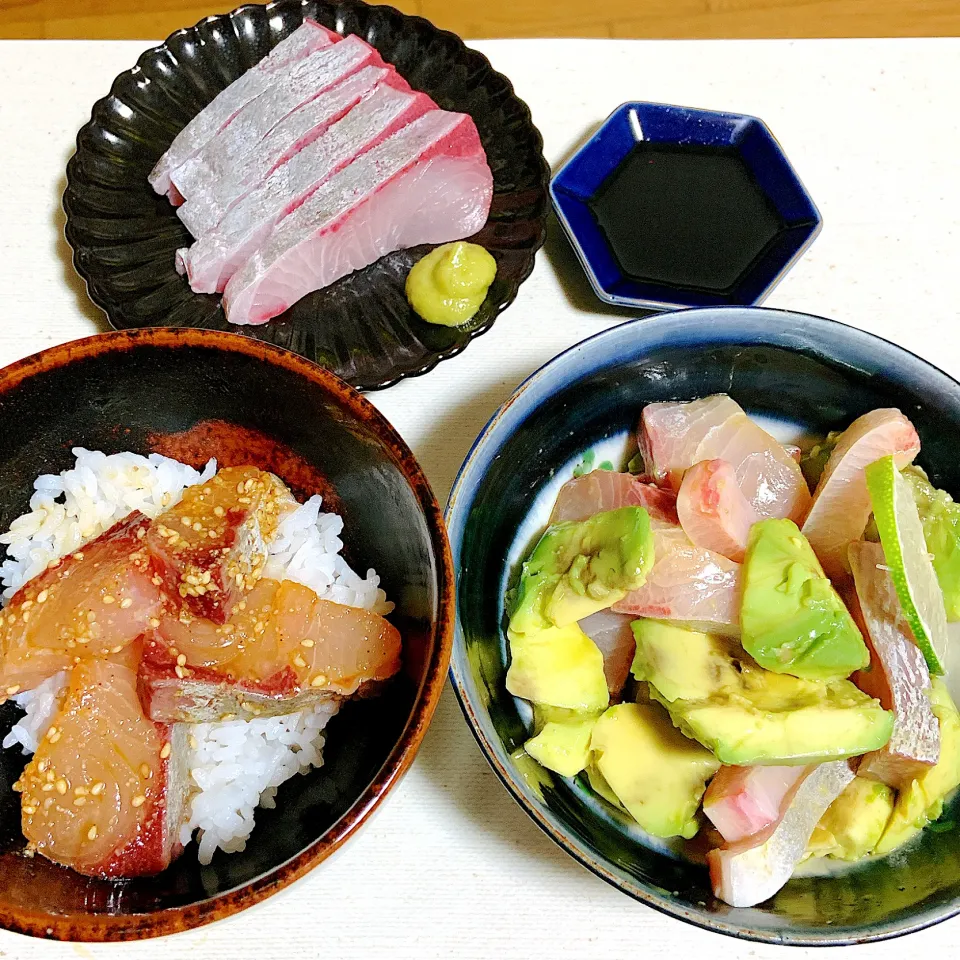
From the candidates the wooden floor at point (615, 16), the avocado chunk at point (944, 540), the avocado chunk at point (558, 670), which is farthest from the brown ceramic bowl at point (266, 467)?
the wooden floor at point (615, 16)

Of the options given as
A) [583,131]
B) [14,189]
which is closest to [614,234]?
[583,131]

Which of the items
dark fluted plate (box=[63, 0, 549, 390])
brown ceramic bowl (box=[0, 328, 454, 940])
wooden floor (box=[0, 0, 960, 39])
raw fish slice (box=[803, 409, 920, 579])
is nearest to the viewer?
brown ceramic bowl (box=[0, 328, 454, 940])

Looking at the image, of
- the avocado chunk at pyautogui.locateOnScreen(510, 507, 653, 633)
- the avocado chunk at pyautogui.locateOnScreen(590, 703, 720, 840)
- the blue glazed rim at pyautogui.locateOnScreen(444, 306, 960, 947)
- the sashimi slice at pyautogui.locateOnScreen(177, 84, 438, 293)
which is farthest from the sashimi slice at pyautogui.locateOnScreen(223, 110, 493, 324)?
the avocado chunk at pyautogui.locateOnScreen(590, 703, 720, 840)

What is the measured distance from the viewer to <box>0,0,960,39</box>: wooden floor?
6.50 feet

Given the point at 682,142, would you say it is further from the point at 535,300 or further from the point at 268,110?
the point at 268,110

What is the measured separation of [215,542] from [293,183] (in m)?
0.82

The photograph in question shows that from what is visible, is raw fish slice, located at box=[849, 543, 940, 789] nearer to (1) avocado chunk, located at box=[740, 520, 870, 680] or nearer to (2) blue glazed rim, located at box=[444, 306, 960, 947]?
(1) avocado chunk, located at box=[740, 520, 870, 680]

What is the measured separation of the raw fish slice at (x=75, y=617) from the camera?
100cm

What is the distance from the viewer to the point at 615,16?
203 centimetres

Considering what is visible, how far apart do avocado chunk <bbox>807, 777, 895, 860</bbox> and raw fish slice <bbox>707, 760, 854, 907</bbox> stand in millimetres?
22

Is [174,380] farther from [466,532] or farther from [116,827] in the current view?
[116,827]

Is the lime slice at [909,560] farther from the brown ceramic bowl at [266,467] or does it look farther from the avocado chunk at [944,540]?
the brown ceramic bowl at [266,467]

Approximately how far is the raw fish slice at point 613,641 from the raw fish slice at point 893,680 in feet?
0.92

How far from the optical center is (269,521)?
1159mm
